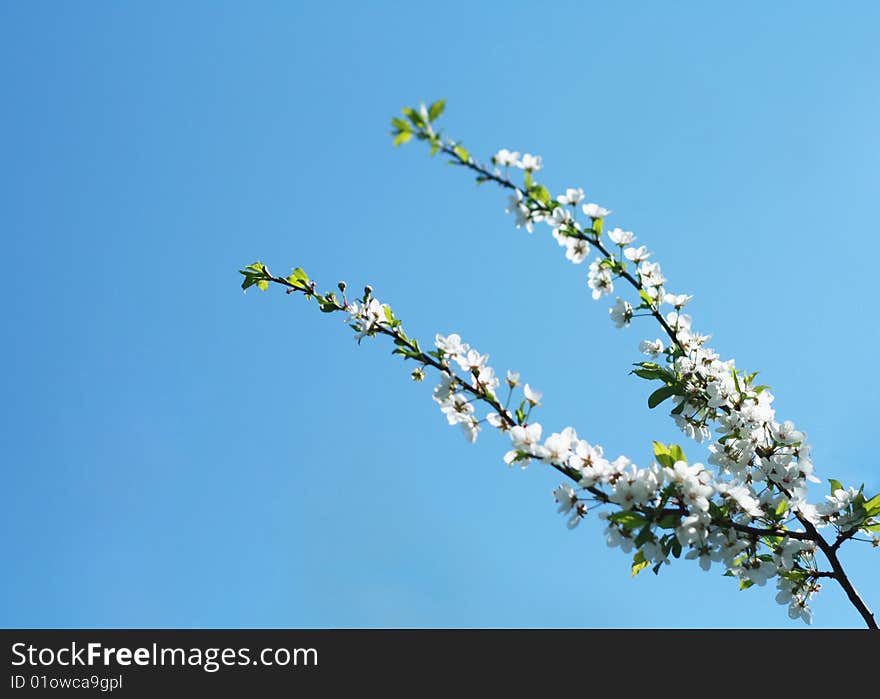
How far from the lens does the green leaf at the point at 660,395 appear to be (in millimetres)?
4145

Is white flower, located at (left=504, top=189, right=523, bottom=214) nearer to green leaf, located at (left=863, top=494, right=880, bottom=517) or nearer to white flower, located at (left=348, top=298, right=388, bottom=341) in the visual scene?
white flower, located at (left=348, top=298, right=388, bottom=341)

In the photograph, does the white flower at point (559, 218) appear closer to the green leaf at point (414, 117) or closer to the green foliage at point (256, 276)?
the green leaf at point (414, 117)

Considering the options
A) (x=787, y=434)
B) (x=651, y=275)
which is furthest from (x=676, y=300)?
(x=787, y=434)

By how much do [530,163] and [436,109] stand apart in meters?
0.69

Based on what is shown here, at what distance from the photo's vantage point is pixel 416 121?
313 cm

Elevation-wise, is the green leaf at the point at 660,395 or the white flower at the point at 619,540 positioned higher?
the green leaf at the point at 660,395

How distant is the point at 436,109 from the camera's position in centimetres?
308

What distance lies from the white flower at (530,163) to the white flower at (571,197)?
9.4 inches

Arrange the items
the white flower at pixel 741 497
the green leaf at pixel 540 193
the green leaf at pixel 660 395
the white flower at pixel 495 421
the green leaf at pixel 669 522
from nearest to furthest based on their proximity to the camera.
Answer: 1. the green leaf at pixel 669 522
2. the white flower at pixel 741 497
3. the white flower at pixel 495 421
4. the green leaf at pixel 540 193
5. the green leaf at pixel 660 395

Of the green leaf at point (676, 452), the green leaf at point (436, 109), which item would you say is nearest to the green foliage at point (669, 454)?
the green leaf at point (676, 452)

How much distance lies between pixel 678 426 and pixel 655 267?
100cm
